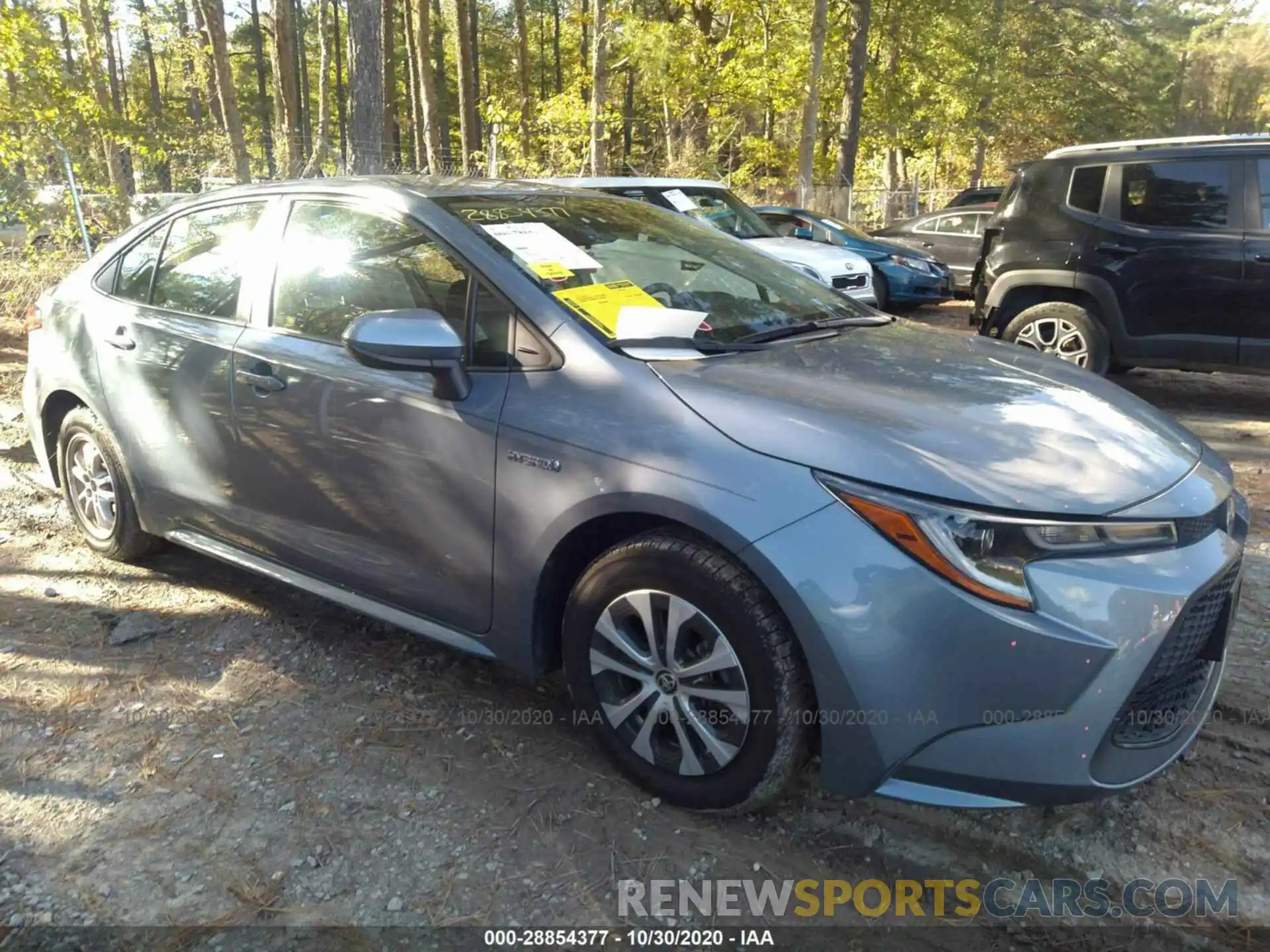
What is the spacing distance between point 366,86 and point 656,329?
9207 mm

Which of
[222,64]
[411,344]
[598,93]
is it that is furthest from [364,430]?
[222,64]

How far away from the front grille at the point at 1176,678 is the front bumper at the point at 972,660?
0.03 m

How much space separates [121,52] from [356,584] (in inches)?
2164

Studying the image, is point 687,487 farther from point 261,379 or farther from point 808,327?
point 261,379

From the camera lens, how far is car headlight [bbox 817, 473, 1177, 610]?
1978mm

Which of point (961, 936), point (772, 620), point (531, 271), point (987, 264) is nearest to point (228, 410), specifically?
point (531, 271)

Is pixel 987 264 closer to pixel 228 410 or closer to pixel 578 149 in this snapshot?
pixel 228 410

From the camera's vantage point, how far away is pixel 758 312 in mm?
3068

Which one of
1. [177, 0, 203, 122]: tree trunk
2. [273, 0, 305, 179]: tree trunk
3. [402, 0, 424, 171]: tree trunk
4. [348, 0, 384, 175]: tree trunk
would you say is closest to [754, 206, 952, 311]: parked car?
[348, 0, 384, 175]: tree trunk

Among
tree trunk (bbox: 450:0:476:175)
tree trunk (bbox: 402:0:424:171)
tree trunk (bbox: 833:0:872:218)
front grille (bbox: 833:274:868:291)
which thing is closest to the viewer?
front grille (bbox: 833:274:868:291)

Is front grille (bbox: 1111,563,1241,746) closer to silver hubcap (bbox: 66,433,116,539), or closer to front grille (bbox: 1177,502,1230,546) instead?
front grille (bbox: 1177,502,1230,546)

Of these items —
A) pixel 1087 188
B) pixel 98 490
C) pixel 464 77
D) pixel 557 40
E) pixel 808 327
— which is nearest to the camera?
pixel 808 327

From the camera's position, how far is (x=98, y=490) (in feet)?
13.4

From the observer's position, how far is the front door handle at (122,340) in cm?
365
